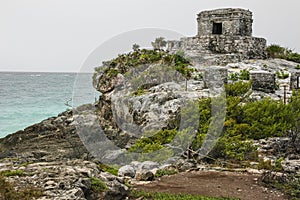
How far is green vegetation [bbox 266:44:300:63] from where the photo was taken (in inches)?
941

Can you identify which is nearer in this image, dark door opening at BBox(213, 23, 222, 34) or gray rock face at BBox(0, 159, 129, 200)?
gray rock face at BBox(0, 159, 129, 200)

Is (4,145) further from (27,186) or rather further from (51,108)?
(51,108)

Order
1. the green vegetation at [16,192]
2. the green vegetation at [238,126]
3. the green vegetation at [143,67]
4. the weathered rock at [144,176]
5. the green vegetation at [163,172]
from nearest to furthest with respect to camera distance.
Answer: the green vegetation at [16,192] < the weathered rock at [144,176] < the green vegetation at [163,172] < the green vegetation at [238,126] < the green vegetation at [143,67]

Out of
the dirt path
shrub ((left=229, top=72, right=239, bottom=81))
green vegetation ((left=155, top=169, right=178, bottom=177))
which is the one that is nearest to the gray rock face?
the dirt path

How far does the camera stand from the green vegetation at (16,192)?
544cm

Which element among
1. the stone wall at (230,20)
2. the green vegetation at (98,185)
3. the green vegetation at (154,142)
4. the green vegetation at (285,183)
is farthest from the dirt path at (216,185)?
the stone wall at (230,20)

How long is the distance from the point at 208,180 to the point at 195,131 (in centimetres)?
342

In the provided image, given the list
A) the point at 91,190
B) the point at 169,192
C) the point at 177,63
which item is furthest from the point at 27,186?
the point at 177,63

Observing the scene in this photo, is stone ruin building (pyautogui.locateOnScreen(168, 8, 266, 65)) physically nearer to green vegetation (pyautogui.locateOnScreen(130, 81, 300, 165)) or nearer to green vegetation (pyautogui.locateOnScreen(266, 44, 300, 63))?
green vegetation (pyautogui.locateOnScreen(266, 44, 300, 63))

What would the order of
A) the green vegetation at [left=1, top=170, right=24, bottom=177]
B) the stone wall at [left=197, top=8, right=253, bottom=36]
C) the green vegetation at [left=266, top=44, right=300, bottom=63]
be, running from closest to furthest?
the green vegetation at [left=1, top=170, right=24, bottom=177]
the stone wall at [left=197, top=8, right=253, bottom=36]
the green vegetation at [left=266, top=44, right=300, bottom=63]

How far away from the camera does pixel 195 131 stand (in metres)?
12.2

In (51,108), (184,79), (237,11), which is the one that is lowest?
(51,108)

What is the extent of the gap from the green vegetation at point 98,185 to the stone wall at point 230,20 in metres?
16.5

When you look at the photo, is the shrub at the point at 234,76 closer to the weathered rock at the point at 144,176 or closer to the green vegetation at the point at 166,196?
the weathered rock at the point at 144,176
